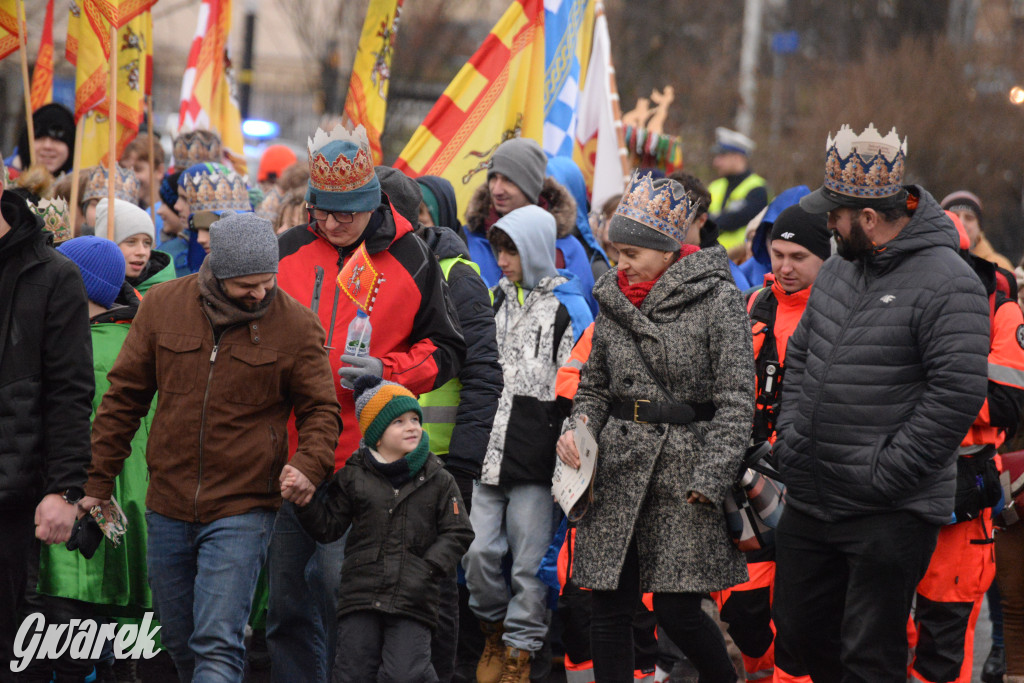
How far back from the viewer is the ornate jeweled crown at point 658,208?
17.9 ft

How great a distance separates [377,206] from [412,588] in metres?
1.50

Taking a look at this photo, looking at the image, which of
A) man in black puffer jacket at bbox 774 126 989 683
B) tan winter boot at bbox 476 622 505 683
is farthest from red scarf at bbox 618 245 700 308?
tan winter boot at bbox 476 622 505 683

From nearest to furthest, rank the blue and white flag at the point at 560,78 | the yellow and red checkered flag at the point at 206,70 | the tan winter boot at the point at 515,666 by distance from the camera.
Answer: the tan winter boot at the point at 515,666
the blue and white flag at the point at 560,78
the yellow and red checkered flag at the point at 206,70

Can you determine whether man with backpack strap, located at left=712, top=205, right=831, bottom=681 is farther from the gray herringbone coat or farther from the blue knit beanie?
the blue knit beanie

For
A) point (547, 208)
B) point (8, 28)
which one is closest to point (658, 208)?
point (547, 208)

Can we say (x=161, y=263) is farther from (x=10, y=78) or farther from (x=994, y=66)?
(x=10, y=78)

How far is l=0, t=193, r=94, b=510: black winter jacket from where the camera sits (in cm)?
469

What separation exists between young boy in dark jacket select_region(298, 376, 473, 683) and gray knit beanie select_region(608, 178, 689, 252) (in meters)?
1.06

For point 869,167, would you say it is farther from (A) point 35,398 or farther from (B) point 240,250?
(A) point 35,398

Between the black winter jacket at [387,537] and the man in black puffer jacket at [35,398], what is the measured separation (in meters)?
0.91

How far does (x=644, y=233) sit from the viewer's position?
18.0 ft

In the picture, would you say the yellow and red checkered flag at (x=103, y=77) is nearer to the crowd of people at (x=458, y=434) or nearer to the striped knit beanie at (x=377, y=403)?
the crowd of people at (x=458, y=434)

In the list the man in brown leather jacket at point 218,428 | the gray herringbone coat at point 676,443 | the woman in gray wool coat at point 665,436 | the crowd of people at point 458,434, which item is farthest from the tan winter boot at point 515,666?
the man in brown leather jacket at point 218,428

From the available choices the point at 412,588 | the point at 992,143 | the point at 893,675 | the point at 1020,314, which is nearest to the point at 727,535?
the point at 893,675
